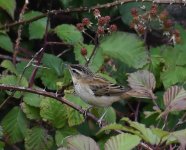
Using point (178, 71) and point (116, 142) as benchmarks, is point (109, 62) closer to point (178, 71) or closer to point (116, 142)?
point (178, 71)

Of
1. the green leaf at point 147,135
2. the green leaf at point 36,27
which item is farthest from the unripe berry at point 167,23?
the green leaf at point 147,135

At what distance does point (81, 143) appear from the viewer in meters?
2.17

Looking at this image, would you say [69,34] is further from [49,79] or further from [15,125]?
[15,125]

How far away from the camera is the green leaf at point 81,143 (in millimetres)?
2148

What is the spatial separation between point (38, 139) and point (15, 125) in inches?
9.7

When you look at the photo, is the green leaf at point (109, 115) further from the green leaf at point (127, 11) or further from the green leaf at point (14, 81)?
the green leaf at point (127, 11)

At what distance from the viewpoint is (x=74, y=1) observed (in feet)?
17.3

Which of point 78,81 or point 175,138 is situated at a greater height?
point 175,138

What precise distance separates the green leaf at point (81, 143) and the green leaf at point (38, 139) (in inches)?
77.7

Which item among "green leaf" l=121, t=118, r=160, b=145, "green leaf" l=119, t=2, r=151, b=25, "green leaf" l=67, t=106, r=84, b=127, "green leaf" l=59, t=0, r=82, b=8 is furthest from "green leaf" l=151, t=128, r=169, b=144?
"green leaf" l=119, t=2, r=151, b=25

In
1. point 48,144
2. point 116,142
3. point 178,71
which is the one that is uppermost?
point 116,142

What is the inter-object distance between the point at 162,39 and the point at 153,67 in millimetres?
1022

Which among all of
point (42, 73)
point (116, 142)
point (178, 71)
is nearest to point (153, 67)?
point (178, 71)

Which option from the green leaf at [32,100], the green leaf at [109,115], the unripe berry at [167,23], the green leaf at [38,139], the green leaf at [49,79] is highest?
the unripe berry at [167,23]
